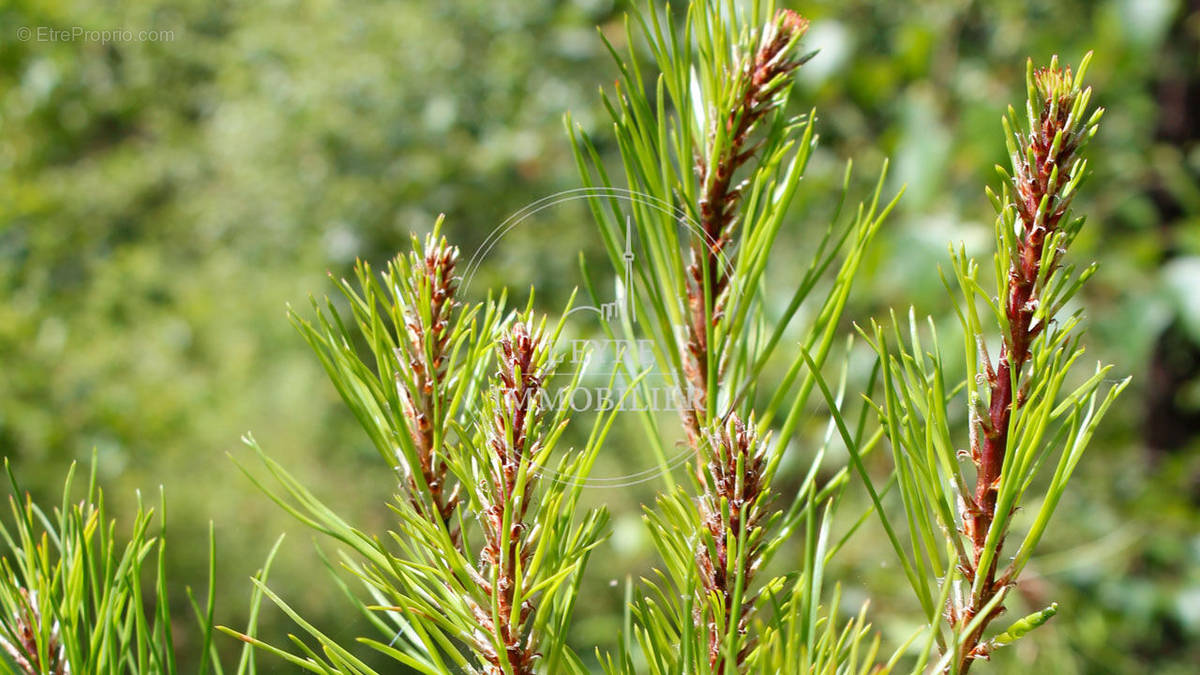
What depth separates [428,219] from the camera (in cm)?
105

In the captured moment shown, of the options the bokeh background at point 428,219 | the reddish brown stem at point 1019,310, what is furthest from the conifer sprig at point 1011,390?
the bokeh background at point 428,219

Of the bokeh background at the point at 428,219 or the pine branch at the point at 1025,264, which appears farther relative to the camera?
the bokeh background at the point at 428,219

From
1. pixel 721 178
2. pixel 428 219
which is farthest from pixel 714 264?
pixel 428 219

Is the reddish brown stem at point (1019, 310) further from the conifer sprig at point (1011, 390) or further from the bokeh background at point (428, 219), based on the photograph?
the bokeh background at point (428, 219)

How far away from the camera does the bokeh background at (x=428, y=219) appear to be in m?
0.65

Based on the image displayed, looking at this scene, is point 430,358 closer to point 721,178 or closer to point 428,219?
point 721,178

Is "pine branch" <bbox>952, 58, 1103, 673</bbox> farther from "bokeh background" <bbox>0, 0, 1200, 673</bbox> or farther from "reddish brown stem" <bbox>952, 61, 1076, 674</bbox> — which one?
"bokeh background" <bbox>0, 0, 1200, 673</bbox>

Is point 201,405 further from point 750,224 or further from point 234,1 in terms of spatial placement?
point 750,224

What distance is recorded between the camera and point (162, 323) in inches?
73.5

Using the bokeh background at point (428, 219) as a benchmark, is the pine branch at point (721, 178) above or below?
below

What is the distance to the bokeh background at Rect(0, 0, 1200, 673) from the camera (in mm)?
649

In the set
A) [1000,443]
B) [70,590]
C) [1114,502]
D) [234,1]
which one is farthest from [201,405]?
[1000,443]

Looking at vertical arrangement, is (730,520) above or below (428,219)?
below

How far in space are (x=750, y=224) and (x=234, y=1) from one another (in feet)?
7.17
